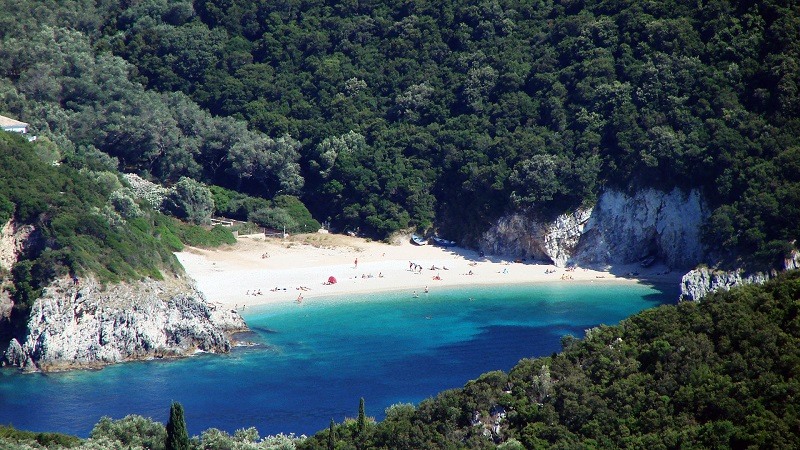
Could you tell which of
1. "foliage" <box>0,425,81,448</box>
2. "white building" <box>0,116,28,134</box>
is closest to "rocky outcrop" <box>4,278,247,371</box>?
"white building" <box>0,116,28,134</box>

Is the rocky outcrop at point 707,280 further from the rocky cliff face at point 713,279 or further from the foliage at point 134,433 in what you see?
the foliage at point 134,433

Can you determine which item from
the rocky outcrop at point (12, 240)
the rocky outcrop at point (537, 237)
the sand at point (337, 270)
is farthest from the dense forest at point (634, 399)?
the rocky outcrop at point (537, 237)

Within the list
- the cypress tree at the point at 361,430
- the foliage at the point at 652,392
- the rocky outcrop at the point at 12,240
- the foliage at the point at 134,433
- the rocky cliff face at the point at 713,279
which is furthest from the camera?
the rocky cliff face at the point at 713,279

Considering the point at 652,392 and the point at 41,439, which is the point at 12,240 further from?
the point at 652,392

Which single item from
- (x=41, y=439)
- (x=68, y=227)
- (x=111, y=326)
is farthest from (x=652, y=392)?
(x=68, y=227)

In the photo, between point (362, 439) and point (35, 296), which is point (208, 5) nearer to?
point (35, 296)

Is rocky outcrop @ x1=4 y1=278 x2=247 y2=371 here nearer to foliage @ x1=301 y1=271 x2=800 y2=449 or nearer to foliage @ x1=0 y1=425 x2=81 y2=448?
foliage @ x1=0 y1=425 x2=81 y2=448
